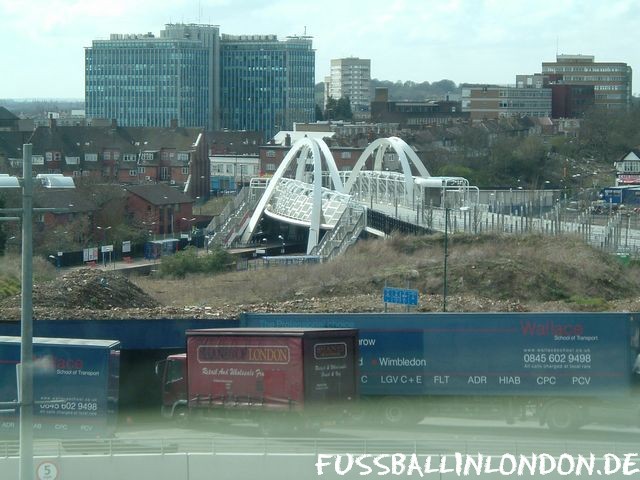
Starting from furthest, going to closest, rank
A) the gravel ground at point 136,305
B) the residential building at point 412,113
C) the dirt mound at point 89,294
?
the residential building at point 412,113 → the dirt mound at point 89,294 → the gravel ground at point 136,305

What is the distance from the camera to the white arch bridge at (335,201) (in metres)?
37.8

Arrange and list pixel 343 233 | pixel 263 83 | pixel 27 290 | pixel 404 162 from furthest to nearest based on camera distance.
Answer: pixel 263 83 < pixel 404 162 < pixel 343 233 < pixel 27 290

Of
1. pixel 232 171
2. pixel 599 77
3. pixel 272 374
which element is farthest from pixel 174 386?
pixel 599 77

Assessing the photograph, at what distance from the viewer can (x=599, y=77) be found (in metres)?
97.4

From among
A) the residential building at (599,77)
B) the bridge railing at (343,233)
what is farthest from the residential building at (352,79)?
the bridge railing at (343,233)

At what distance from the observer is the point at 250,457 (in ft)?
29.8

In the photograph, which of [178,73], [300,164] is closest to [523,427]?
[300,164]

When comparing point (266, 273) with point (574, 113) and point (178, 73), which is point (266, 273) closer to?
point (178, 73)

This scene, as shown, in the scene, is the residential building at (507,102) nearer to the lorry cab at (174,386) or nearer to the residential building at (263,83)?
the residential building at (263,83)

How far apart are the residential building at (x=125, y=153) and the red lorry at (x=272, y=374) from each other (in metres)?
41.1

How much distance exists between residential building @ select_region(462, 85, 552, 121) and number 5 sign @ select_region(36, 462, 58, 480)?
7882 cm

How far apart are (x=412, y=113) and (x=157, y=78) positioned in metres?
17.6

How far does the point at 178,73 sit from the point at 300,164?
3763 centimetres

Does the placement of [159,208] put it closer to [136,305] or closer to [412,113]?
[136,305]
